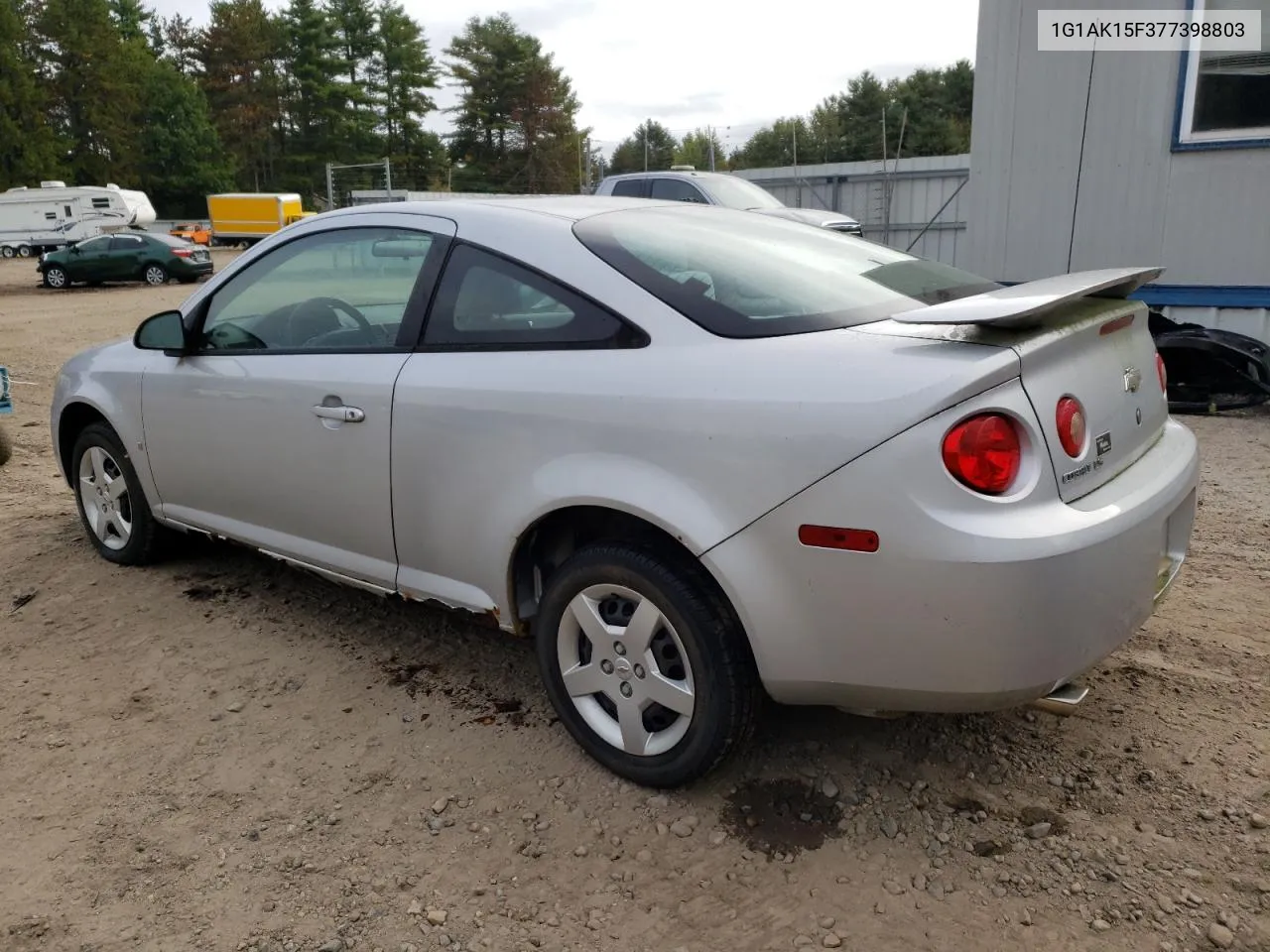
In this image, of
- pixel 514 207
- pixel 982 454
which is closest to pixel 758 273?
pixel 514 207

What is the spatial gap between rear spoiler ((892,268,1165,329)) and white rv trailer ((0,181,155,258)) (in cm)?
4372

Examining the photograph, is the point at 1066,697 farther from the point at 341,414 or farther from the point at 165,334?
the point at 165,334

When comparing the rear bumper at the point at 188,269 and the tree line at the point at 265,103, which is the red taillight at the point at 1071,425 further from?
the tree line at the point at 265,103

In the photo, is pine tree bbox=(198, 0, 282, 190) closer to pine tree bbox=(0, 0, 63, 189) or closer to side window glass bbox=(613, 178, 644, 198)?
pine tree bbox=(0, 0, 63, 189)

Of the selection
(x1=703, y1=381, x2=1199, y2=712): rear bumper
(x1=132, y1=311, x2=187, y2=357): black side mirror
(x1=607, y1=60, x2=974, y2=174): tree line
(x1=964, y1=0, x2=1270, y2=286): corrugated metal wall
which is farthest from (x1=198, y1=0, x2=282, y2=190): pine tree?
(x1=703, y1=381, x2=1199, y2=712): rear bumper

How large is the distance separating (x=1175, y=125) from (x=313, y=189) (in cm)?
6906

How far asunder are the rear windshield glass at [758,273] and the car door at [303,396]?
2.14ft

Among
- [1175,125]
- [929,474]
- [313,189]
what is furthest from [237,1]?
[929,474]

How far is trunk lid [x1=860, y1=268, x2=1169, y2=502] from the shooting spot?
7.22 feet

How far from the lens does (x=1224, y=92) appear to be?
761 cm

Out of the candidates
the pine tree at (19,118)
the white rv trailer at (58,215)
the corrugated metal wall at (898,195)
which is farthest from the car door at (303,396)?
the pine tree at (19,118)

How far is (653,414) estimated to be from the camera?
2.43 metres

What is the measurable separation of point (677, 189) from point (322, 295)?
9780 millimetres

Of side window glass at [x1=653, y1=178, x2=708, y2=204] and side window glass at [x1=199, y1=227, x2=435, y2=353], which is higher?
side window glass at [x1=653, y1=178, x2=708, y2=204]
